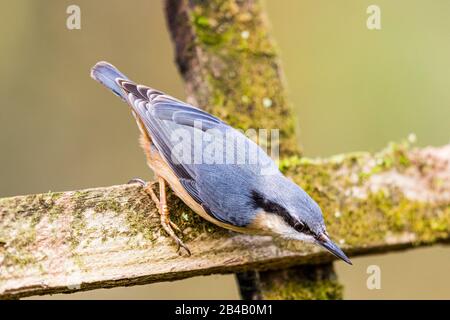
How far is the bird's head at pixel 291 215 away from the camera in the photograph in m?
2.71

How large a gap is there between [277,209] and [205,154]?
1.24 feet

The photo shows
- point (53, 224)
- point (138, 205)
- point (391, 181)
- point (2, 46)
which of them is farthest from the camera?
point (2, 46)

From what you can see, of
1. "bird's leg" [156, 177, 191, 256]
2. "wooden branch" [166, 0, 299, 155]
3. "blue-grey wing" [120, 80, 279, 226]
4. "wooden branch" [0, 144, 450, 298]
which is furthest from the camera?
"wooden branch" [166, 0, 299, 155]

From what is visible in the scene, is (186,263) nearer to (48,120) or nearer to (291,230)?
(291,230)

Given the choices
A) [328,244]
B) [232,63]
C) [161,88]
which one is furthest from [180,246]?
[161,88]

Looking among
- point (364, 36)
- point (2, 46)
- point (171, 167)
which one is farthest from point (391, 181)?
point (2, 46)

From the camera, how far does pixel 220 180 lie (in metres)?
2.81

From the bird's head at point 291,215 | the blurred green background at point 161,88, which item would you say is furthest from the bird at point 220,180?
the blurred green background at point 161,88

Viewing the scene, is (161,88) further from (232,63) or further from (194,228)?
(194,228)

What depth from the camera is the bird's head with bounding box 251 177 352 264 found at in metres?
2.71

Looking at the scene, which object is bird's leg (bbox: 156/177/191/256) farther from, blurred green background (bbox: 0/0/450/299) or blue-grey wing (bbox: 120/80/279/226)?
blurred green background (bbox: 0/0/450/299)

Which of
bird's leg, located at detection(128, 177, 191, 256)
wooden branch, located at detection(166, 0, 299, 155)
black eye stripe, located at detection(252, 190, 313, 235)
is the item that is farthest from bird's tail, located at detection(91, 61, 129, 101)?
black eye stripe, located at detection(252, 190, 313, 235)
